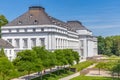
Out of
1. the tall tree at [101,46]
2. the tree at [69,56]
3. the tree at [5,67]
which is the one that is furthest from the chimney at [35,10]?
the tall tree at [101,46]

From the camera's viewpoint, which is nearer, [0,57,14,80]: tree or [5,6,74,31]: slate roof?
[0,57,14,80]: tree

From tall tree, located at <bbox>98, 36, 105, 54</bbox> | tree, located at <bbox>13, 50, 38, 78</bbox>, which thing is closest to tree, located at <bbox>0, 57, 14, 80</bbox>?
tree, located at <bbox>13, 50, 38, 78</bbox>

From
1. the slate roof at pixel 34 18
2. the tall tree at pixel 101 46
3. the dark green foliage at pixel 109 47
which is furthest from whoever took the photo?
the tall tree at pixel 101 46

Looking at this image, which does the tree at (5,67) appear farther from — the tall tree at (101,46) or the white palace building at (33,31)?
the tall tree at (101,46)

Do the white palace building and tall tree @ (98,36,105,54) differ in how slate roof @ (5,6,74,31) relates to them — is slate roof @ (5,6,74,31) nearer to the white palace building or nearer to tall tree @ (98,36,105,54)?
the white palace building

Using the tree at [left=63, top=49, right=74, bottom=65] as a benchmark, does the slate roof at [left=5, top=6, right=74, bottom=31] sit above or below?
above

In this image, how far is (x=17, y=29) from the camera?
89875 mm

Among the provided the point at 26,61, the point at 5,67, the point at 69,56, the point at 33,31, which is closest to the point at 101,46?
the point at 33,31

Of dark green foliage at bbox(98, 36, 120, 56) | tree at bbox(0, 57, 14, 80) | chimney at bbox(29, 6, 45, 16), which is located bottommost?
tree at bbox(0, 57, 14, 80)

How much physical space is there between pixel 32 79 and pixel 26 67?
606 cm

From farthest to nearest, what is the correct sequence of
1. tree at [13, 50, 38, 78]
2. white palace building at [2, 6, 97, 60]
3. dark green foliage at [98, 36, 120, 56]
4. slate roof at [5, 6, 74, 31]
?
dark green foliage at [98, 36, 120, 56] → slate roof at [5, 6, 74, 31] → white palace building at [2, 6, 97, 60] → tree at [13, 50, 38, 78]

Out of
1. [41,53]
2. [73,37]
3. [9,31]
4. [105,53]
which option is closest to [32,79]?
[41,53]

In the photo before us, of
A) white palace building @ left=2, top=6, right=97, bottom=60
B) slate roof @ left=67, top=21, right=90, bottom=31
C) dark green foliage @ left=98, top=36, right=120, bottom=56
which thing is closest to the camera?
white palace building @ left=2, top=6, right=97, bottom=60

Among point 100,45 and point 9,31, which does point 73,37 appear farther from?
point 100,45
